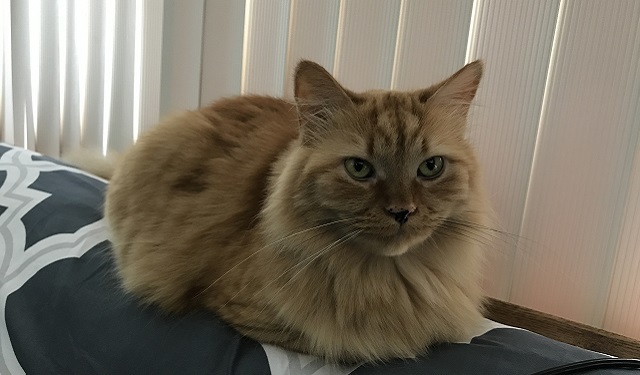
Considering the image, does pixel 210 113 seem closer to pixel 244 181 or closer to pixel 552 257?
pixel 244 181

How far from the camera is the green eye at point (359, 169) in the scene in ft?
3.21

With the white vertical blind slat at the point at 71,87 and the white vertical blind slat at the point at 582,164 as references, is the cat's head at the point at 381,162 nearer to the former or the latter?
the white vertical blind slat at the point at 582,164

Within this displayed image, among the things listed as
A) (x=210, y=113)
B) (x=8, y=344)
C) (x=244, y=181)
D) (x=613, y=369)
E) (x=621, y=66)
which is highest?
(x=621, y=66)

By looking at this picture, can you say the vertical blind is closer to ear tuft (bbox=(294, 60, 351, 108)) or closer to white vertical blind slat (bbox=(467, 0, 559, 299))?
white vertical blind slat (bbox=(467, 0, 559, 299))

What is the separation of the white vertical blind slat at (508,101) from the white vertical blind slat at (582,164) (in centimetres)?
3

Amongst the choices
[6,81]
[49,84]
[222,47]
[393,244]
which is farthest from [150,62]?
[393,244]

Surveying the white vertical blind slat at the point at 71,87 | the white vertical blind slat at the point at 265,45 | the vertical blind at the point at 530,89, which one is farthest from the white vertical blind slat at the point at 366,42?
the white vertical blind slat at the point at 71,87

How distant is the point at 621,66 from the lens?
1.24m

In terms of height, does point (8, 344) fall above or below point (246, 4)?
below

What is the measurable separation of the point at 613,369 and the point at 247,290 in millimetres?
608

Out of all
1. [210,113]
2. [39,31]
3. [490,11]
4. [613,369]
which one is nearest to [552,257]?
[613,369]

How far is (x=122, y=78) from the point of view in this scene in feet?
6.98

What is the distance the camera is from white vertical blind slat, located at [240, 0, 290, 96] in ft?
5.52

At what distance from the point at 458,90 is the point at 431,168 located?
155 mm
